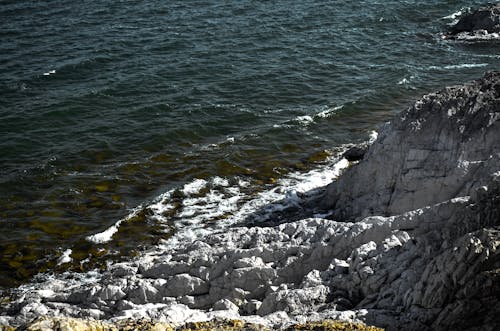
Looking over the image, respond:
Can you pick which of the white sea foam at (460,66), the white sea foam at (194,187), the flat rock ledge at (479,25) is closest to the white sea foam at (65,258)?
the white sea foam at (194,187)

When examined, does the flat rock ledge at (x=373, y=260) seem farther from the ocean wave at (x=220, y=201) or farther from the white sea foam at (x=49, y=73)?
the white sea foam at (x=49, y=73)

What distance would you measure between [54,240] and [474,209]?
56.6ft

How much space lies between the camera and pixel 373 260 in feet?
52.7

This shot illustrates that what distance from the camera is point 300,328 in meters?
13.2

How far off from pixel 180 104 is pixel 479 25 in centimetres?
2913

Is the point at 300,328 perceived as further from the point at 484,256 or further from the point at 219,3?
the point at 219,3

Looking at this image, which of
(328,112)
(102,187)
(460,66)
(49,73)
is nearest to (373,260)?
(102,187)

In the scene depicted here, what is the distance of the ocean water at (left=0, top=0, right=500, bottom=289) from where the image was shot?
27078 millimetres

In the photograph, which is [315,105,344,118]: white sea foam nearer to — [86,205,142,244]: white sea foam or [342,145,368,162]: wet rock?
[342,145,368,162]: wet rock

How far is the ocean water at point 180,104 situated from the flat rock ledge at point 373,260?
11.1 ft

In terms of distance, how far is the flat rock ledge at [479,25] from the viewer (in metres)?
51.3

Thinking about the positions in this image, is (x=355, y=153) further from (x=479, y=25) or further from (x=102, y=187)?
(x=479, y=25)

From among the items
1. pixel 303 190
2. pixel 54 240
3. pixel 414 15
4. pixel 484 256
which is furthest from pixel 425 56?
pixel 484 256

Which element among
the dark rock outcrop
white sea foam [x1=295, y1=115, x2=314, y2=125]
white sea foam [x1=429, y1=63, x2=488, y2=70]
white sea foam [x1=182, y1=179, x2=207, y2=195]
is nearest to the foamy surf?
white sea foam [x1=182, y1=179, x2=207, y2=195]
